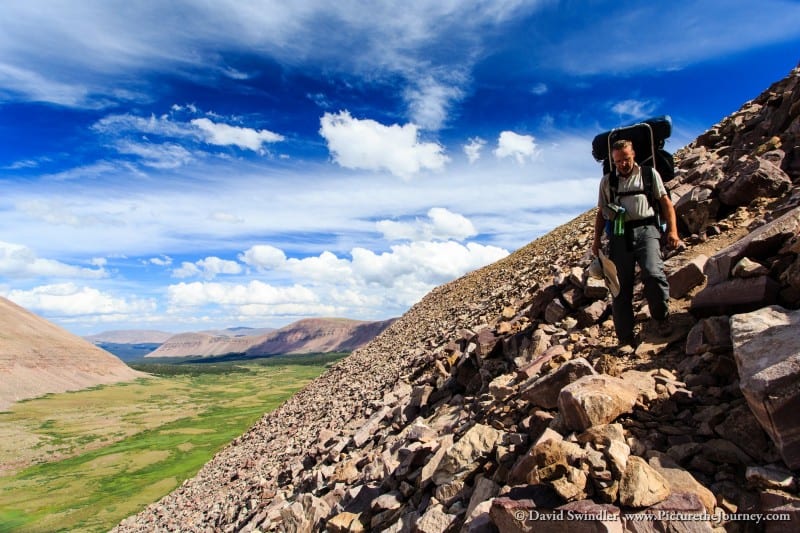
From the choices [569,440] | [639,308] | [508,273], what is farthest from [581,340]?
[508,273]

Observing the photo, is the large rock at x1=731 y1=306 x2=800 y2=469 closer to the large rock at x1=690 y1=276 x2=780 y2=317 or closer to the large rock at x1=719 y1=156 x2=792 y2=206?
the large rock at x1=690 y1=276 x2=780 y2=317

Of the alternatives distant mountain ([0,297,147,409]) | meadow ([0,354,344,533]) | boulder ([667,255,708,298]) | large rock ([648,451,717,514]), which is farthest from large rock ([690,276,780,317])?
distant mountain ([0,297,147,409])

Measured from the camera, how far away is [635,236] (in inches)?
276

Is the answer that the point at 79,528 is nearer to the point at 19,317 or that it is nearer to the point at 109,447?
the point at 109,447

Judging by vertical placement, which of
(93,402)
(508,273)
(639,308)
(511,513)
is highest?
(508,273)

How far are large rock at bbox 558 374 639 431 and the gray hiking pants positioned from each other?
1935 millimetres

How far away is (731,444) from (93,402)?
175m

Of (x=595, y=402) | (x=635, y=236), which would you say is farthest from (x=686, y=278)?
(x=595, y=402)

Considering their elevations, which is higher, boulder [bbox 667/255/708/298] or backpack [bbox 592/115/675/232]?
backpack [bbox 592/115/675/232]

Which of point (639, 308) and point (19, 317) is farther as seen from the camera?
point (19, 317)

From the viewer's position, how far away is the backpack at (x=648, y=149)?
277 inches

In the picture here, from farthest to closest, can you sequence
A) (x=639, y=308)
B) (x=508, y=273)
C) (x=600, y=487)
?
(x=508, y=273) < (x=639, y=308) < (x=600, y=487)

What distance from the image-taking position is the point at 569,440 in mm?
5004

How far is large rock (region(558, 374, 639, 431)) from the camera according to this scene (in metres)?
5.04
